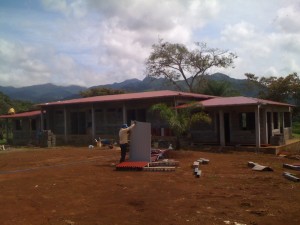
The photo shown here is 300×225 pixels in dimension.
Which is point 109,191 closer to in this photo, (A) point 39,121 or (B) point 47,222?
(B) point 47,222

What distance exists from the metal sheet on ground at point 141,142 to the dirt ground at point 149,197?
4.49ft

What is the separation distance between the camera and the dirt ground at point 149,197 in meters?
6.37

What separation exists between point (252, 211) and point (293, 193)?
6.66 feet

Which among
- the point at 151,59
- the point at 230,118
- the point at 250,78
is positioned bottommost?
the point at 230,118

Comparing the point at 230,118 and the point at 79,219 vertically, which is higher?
the point at 230,118

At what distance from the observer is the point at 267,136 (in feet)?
66.0

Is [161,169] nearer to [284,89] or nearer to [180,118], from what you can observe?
[180,118]

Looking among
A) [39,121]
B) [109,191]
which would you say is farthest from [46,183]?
[39,121]

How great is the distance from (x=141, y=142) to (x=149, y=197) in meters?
5.27

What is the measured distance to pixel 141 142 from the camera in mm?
13242

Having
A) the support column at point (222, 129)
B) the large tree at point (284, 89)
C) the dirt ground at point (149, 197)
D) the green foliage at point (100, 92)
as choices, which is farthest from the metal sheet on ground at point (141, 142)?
the green foliage at point (100, 92)

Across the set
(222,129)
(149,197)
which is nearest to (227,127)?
(222,129)

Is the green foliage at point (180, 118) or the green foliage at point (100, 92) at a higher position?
the green foliage at point (100, 92)

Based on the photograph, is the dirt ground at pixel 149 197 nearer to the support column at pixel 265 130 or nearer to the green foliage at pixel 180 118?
the green foliage at pixel 180 118
